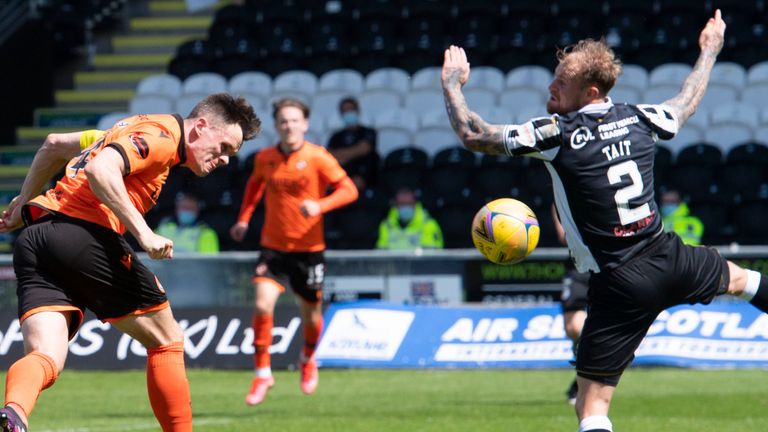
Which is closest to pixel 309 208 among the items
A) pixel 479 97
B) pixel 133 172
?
pixel 133 172

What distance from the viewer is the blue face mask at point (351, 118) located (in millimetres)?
17266

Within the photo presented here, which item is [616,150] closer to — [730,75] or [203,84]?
[730,75]

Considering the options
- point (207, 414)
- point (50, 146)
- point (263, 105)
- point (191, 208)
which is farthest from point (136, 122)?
point (263, 105)

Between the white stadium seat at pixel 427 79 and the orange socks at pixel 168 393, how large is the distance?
14.0 meters

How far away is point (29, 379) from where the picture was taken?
18.9 ft

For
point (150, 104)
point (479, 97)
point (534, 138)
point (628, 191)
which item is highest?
point (534, 138)

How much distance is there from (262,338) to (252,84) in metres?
9.84

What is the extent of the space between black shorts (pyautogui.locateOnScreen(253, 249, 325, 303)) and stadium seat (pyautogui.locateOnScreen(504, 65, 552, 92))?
878 centimetres

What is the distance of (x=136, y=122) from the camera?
6270 millimetres

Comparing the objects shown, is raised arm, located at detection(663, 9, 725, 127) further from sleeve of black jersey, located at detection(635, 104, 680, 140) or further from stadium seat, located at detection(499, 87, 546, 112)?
stadium seat, located at detection(499, 87, 546, 112)

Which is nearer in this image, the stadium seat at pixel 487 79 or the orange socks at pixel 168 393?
the orange socks at pixel 168 393

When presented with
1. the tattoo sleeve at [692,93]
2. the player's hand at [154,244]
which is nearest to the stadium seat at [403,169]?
the tattoo sleeve at [692,93]

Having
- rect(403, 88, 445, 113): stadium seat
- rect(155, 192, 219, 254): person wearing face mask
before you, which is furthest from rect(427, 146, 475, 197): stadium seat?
rect(155, 192, 219, 254): person wearing face mask

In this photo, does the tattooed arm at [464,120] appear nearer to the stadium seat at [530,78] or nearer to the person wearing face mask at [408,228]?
the person wearing face mask at [408,228]
